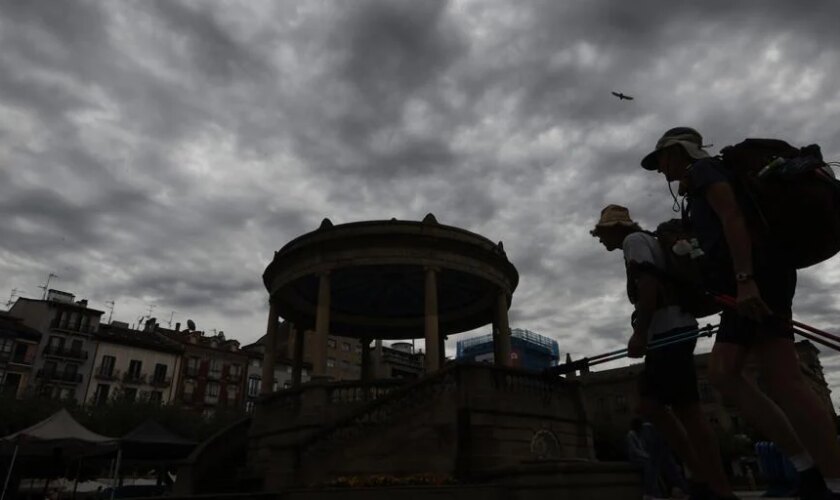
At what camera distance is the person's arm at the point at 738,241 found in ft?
10.0

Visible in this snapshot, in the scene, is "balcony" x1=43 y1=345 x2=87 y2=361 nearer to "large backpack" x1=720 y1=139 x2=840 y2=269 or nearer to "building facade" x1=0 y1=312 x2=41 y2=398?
"building facade" x1=0 y1=312 x2=41 y2=398

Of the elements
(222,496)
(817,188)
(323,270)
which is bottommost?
(222,496)

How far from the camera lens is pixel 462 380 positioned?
14750 millimetres

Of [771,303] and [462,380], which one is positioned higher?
[462,380]

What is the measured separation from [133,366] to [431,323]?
175 feet

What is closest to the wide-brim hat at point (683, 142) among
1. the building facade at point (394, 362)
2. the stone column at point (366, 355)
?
the stone column at point (366, 355)

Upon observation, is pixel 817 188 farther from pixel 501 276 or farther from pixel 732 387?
pixel 501 276

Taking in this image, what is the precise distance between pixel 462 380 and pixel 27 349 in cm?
5798

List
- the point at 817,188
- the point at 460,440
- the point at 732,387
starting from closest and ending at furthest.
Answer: the point at 817,188 → the point at 732,387 → the point at 460,440

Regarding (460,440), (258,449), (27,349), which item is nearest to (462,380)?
(460,440)

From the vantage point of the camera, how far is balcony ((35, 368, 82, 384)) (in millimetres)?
53875

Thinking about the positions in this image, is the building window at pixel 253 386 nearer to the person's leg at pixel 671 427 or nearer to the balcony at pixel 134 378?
the balcony at pixel 134 378

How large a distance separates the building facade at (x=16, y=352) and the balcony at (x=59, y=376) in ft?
3.33

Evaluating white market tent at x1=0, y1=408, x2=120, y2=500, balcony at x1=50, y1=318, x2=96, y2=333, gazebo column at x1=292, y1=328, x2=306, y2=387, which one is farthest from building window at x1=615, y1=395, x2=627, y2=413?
balcony at x1=50, y1=318, x2=96, y2=333
